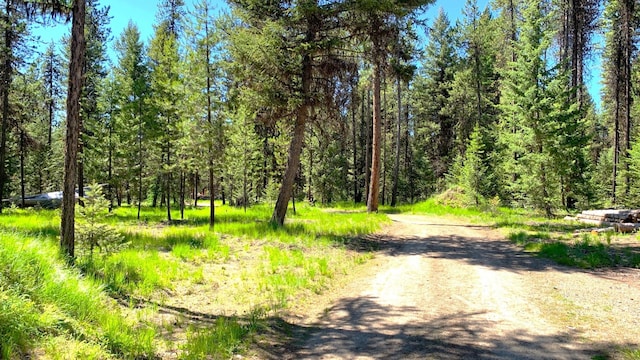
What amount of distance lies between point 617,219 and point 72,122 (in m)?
16.6

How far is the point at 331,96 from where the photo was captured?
1436 cm

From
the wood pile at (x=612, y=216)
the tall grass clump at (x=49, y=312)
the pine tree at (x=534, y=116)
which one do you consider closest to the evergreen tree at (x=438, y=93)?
the pine tree at (x=534, y=116)

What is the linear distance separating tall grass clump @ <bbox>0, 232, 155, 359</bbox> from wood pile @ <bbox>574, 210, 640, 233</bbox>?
45.7 ft

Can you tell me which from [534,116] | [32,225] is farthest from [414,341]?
[534,116]

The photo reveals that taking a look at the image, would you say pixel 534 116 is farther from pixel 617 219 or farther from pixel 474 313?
pixel 474 313

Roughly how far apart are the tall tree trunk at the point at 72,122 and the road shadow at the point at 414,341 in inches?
174

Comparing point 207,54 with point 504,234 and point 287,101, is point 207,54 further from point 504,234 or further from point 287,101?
point 504,234

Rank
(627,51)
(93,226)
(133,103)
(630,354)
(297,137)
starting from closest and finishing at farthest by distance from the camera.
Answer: (630,354) → (93,226) → (297,137) → (627,51) → (133,103)

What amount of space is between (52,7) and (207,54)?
10.3m

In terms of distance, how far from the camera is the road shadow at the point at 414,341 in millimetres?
4430

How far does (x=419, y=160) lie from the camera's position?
41.0 metres

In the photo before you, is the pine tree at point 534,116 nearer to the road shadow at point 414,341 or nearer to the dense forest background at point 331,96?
the dense forest background at point 331,96

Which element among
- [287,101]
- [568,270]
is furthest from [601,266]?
[287,101]

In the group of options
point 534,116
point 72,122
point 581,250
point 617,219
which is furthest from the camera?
point 534,116
